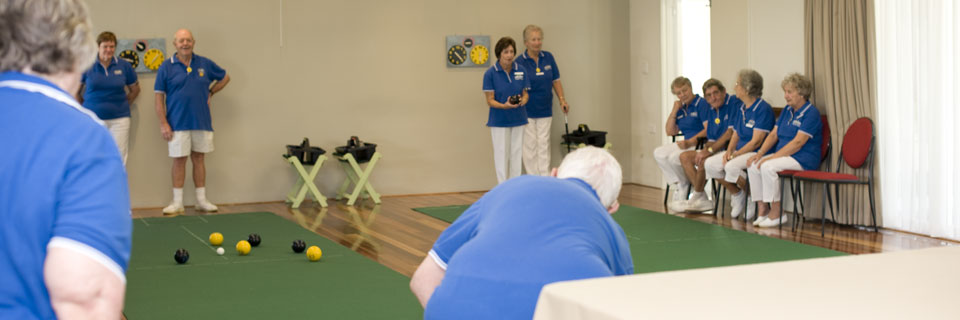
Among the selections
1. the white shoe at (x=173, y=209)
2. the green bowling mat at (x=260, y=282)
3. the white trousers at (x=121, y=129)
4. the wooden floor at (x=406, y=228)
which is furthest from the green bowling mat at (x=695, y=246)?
the white trousers at (x=121, y=129)

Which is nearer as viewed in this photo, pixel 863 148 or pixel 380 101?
pixel 863 148

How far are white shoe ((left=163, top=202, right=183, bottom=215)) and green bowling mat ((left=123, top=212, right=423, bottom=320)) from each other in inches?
47.9

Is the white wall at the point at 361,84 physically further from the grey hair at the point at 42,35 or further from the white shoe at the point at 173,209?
the grey hair at the point at 42,35

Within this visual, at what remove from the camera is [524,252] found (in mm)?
1831

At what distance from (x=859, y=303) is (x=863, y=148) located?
495cm

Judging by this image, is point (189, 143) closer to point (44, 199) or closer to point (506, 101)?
point (506, 101)

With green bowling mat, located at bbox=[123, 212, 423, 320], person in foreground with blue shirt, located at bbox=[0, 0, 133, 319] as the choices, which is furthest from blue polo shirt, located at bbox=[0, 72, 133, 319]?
green bowling mat, located at bbox=[123, 212, 423, 320]

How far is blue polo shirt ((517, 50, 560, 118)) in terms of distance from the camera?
26.8ft

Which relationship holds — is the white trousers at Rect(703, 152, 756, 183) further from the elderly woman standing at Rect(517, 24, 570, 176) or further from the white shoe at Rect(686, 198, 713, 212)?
the elderly woman standing at Rect(517, 24, 570, 176)

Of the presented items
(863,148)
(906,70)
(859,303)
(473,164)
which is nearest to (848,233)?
(863,148)

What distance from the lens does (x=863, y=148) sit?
6.00 meters

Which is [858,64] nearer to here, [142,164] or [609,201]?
[609,201]

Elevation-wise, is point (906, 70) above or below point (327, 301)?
above

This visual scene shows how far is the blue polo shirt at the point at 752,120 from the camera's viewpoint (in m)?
6.63
